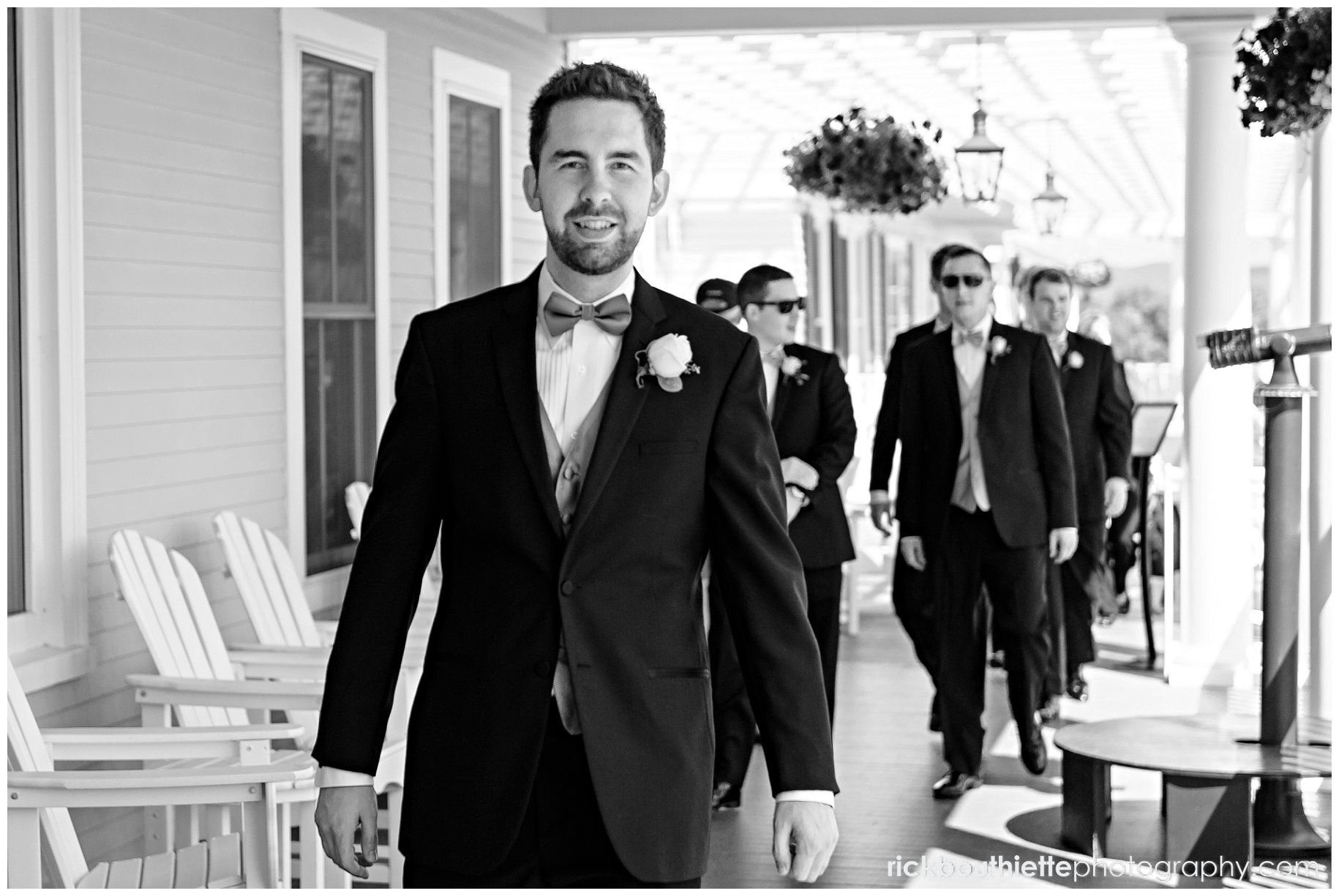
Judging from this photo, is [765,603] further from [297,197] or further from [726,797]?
[297,197]

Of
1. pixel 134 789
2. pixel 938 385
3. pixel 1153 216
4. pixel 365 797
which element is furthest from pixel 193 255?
pixel 1153 216

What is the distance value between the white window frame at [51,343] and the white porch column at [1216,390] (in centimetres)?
556

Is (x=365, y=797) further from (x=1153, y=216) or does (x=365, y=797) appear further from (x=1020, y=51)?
(x=1153, y=216)

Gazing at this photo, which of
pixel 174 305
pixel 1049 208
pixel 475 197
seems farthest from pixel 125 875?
pixel 1049 208

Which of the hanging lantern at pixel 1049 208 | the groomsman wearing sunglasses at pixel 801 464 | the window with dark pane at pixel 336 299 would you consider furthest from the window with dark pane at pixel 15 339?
the hanging lantern at pixel 1049 208

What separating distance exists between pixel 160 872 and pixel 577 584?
6.47 ft

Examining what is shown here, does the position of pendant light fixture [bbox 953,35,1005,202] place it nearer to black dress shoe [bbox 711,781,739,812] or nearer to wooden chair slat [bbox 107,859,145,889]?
black dress shoe [bbox 711,781,739,812]

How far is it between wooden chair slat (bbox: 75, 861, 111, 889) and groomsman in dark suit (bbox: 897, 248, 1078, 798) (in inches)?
133

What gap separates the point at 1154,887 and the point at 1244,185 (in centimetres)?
449

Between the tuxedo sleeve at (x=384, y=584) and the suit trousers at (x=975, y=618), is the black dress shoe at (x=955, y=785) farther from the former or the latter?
the tuxedo sleeve at (x=384, y=584)

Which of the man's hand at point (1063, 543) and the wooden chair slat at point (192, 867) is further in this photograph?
the man's hand at point (1063, 543)

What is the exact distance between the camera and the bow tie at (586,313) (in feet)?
9.11

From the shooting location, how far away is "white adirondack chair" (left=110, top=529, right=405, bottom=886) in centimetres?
500

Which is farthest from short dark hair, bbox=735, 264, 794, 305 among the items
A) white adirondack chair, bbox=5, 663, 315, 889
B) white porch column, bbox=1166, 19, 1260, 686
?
white porch column, bbox=1166, 19, 1260, 686
